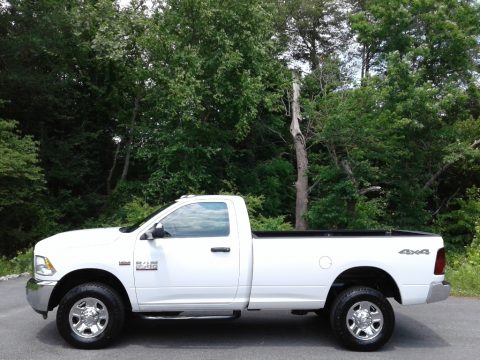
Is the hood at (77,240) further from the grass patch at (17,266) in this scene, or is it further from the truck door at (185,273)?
the grass patch at (17,266)

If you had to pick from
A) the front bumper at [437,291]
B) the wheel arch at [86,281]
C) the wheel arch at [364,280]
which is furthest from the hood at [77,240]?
the front bumper at [437,291]

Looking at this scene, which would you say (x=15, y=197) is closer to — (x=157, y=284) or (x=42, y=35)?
(x=42, y=35)

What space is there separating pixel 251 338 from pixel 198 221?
1.75 meters

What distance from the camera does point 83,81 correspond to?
22422mm

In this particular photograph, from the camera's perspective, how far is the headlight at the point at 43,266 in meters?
6.31

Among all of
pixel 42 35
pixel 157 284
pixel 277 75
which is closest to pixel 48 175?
pixel 42 35

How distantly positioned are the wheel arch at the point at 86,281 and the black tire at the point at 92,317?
7.5 inches

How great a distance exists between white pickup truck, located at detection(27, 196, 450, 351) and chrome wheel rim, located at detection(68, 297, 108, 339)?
12 millimetres

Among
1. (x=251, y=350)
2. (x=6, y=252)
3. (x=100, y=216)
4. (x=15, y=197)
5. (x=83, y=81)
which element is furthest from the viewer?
(x=83, y=81)

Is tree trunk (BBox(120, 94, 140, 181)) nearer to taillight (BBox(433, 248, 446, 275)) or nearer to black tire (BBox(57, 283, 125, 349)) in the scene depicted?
black tire (BBox(57, 283, 125, 349))

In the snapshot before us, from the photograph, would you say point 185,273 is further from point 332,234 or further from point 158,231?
point 332,234

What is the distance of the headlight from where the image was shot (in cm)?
631

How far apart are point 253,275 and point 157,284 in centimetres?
118

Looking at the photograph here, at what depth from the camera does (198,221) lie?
6.59 metres
